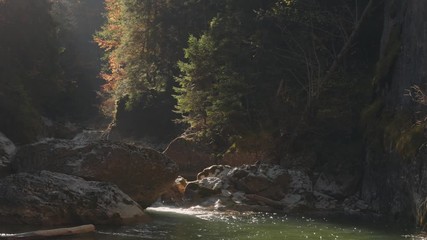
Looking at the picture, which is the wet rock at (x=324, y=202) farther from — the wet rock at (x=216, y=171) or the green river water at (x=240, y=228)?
the wet rock at (x=216, y=171)

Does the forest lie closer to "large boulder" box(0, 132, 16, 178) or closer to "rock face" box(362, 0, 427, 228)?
"rock face" box(362, 0, 427, 228)

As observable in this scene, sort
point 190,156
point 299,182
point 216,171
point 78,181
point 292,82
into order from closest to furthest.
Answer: point 78,181 → point 299,182 → point 216,171 → point 292,82 → point 190,156

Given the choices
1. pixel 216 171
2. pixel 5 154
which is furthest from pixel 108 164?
pixel 216 171

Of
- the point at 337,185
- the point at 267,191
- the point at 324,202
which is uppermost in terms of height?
the point at 337,185

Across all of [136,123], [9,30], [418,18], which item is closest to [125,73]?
[136,123]

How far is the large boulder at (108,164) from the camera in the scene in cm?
1456

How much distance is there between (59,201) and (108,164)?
301 cm

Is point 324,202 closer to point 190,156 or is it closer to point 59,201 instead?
point 190,156

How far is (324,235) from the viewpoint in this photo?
38.9 feet

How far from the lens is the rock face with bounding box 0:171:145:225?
11602 mm

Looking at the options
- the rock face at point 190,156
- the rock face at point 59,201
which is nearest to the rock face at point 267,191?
the rock face at point 190,156

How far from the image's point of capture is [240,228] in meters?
12.6

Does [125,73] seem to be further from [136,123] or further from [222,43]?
[222,43]

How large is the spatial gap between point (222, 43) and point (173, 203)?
9333 millimetres
